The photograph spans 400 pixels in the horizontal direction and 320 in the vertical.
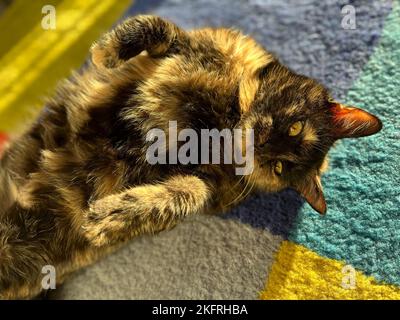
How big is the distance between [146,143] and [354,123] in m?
0.61

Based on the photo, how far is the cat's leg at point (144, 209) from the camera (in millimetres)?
1200

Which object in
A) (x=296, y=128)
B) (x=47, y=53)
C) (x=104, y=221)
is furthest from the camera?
(x=47, y=53)

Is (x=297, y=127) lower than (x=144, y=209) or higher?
higher

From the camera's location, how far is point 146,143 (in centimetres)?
134

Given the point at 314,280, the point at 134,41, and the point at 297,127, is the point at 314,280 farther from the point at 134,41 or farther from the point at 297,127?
the point at 134,41

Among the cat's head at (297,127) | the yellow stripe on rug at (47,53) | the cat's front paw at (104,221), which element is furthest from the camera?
the yellow stripe on rug at (47,53)

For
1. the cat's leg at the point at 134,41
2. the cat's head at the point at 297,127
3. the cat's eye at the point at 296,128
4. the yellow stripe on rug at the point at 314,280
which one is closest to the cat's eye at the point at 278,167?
the cat's head at the point at 297,127

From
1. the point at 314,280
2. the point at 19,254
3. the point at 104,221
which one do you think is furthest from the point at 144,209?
the point at 314,280

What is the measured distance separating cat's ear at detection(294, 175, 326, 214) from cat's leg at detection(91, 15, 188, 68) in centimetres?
58

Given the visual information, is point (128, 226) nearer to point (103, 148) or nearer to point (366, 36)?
point (103, 148)

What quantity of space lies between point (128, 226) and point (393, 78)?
95 cm

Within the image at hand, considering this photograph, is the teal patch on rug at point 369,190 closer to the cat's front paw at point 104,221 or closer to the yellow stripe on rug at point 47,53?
the cat's front paw at point 104,221

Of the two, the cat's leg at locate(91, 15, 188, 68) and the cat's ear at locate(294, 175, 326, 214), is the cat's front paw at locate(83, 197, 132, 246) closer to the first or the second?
the cat's leg at locate(91, 15, 188, 68)
